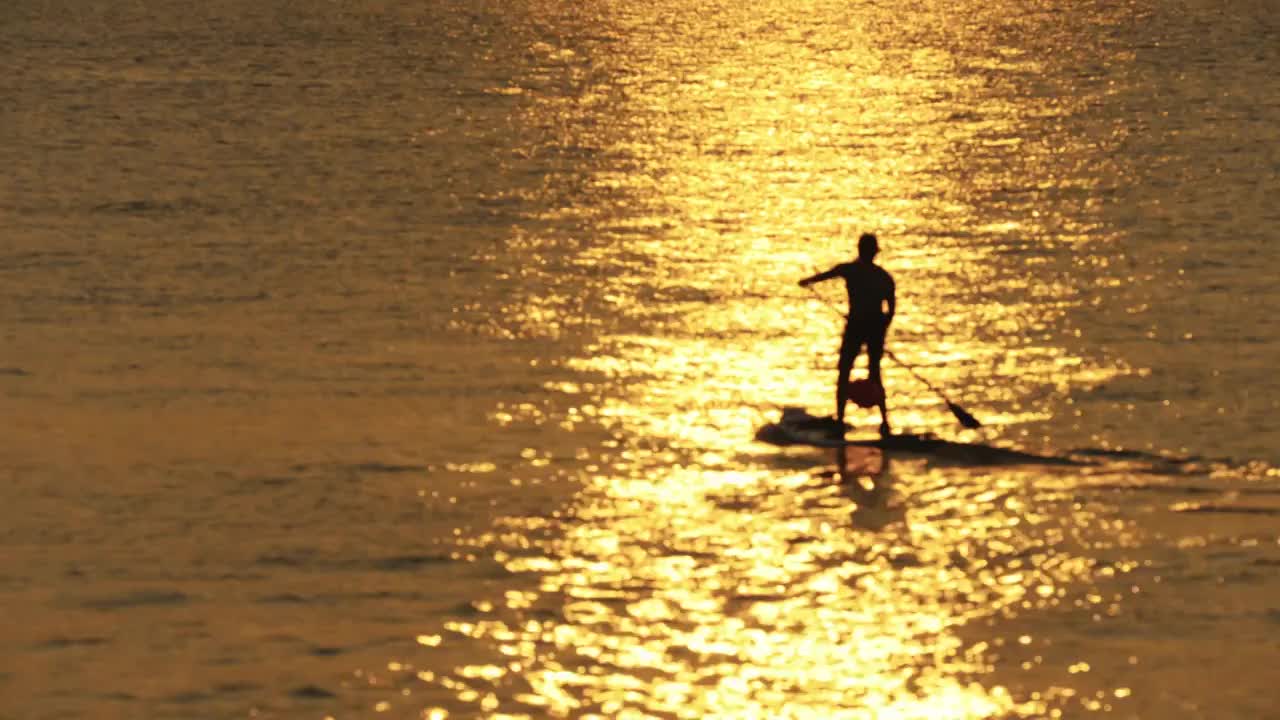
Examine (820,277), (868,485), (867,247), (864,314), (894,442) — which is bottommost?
(868,485)

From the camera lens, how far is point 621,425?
22.2 m

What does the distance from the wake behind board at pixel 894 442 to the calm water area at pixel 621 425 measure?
156 mm

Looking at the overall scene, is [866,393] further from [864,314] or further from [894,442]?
[864,314]

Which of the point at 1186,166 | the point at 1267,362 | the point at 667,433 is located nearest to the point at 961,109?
the point at 1186,166

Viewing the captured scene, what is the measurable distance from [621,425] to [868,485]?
3.20 meters

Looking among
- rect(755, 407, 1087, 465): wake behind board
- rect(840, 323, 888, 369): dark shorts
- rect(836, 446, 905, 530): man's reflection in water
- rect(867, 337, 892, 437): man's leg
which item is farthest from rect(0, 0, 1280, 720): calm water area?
rect(840, 323, 888, 369): dark shorts

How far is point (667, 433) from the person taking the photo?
2191cm

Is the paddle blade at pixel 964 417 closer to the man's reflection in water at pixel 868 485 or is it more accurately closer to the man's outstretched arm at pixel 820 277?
the man's reflection in water at pixel 868 485

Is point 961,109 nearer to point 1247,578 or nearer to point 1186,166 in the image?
point 1186,166

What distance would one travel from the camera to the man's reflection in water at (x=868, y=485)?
19000mm

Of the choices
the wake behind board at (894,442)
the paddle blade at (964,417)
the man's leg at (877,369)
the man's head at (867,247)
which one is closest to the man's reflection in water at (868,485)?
the wake behind board at (894,442)

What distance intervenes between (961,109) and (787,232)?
22113mm

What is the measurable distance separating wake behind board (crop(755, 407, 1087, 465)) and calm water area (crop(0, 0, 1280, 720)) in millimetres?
156

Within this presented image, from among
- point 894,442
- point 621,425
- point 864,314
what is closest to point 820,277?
point 864,314
